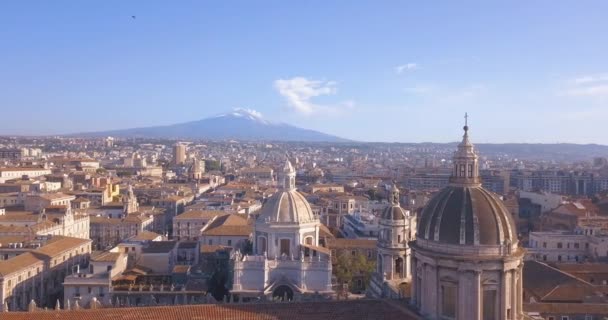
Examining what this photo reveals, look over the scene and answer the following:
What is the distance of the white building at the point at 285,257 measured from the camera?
150 feet

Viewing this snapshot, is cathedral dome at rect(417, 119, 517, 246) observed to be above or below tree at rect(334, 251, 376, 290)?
above

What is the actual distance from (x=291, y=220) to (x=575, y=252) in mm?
33627

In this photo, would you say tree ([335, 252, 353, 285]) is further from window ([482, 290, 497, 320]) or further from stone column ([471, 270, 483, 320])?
stone column ([471, 270, 483, 320])

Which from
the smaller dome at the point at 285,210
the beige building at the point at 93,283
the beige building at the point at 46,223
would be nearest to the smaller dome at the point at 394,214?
the smaller dome at the point at 285,210

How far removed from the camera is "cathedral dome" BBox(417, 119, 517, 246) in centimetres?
2541

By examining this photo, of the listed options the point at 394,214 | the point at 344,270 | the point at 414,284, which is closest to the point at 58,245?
the point at 344,270

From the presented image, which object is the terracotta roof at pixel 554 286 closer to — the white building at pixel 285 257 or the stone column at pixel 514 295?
the white building at pixel 285 257

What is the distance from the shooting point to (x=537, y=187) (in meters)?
153

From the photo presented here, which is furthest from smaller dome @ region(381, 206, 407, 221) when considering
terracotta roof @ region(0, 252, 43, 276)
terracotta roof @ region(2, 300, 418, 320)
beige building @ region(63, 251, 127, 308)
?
terracotta roof @ region(0, 252, 43, 276)

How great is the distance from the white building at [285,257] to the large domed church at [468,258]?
740 inches

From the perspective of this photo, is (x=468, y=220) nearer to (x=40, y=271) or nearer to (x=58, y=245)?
(x=40, y=271)

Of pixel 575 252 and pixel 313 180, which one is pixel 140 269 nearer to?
pixel 575 252

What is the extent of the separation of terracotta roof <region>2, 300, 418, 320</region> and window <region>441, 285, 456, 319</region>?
1.27 metres

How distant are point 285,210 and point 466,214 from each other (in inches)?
968
